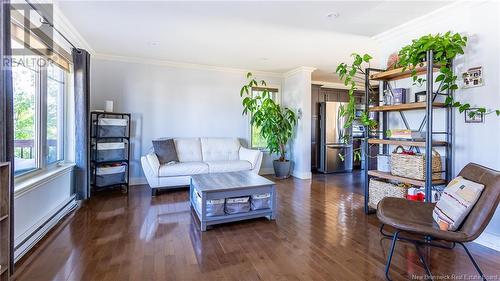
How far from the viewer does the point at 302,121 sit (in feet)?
17.4

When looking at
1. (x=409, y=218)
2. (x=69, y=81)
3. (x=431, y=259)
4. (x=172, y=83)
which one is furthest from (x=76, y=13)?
(x=431, y=259)

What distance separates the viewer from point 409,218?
1.95 m

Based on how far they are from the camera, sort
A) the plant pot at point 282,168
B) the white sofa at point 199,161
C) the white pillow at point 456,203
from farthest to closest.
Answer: the plant pot at point 282,168
the white sofa at point 199,161
the white pillow at point 456,203

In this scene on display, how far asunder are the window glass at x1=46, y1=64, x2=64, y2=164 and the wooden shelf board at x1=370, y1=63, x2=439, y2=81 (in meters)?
3.87

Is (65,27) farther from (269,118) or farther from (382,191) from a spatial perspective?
(382,191)

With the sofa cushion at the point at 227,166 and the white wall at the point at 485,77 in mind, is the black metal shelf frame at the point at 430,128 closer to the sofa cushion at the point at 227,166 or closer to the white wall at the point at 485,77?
the white wall at the point at 485,77

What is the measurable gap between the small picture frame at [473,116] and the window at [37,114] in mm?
4132

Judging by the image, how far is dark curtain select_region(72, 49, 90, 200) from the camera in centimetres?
327

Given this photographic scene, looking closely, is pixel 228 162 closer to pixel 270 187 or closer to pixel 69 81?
pixel 270 187

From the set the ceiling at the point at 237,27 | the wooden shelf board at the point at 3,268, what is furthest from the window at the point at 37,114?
the wooden shelf board at the point at 3,268

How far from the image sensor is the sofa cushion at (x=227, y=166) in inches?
169

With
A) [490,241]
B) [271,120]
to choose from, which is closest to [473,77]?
[490,241]

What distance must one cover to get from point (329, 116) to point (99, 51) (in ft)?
15.9

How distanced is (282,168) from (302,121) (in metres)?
1.08
